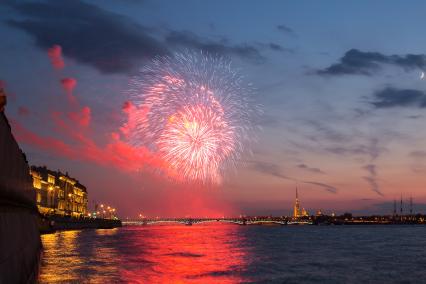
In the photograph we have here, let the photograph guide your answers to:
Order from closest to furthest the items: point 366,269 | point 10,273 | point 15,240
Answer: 1. point 10,273
2. point 15,240
3. point 366,269

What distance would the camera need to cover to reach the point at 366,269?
180 ft

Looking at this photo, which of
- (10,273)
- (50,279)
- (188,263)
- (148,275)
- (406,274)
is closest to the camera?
(10,273)

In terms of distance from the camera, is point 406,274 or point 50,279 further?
point 406,274

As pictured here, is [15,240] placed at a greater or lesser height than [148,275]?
greater

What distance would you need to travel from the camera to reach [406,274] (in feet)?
166

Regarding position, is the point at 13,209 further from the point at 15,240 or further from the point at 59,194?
the point at 59,194

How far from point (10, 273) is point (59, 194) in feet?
614

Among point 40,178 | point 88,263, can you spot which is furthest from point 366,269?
point 40,178

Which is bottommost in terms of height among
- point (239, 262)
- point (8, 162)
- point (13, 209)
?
point (239, 262)

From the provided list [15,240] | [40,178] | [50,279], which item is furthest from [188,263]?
[40,178]

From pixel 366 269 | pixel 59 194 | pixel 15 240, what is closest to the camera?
pixel 15 240

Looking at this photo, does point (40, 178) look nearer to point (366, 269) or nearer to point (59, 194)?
point (59, 194)

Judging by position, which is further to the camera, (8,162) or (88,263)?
(88,263)

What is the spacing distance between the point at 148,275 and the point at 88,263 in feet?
37.1
